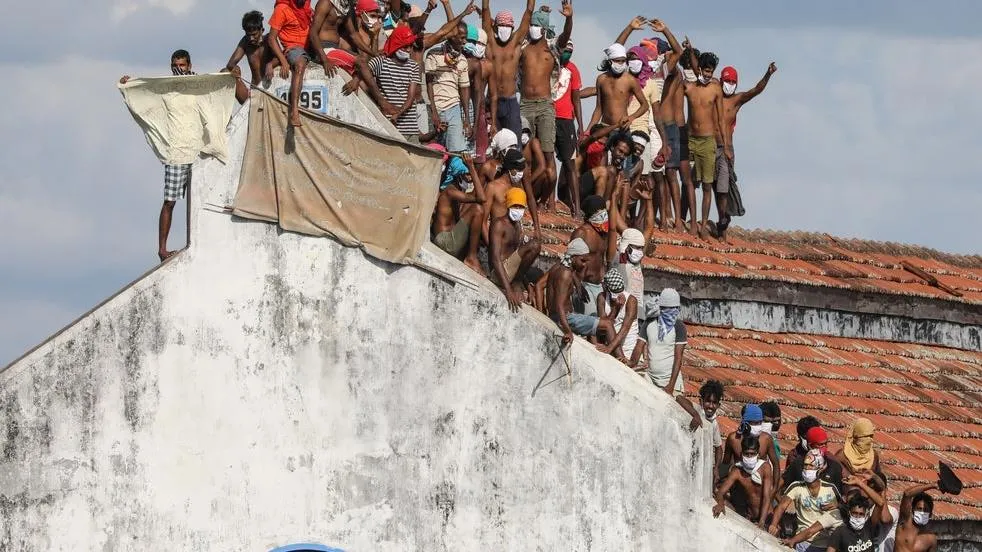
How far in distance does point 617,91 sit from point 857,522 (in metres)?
6.44

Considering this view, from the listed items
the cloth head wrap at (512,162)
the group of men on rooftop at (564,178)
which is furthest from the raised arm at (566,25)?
the cloth head wrap at (512,162)

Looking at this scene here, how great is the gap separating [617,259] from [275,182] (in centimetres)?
402

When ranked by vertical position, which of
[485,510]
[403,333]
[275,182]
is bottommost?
[485,510]

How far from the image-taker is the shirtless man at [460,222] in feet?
66.0

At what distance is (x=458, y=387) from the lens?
19172 millimetres

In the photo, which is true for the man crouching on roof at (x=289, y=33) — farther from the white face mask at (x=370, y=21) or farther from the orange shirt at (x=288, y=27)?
the white face mask at (x=370, y=21)

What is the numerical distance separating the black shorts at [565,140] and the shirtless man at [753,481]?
540 centimetres

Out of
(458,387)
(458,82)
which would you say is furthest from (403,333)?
(458,82)

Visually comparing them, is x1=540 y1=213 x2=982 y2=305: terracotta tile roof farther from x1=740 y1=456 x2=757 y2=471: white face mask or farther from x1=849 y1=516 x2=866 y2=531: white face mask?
x1=849 y1=516 x2=866 y2=531: white face mask

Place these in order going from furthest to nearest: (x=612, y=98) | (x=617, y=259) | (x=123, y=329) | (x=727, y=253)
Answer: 1. (x=727, y=253)
2. (x=612, y=98)
3. (x=617, y=259)
4. (x=123, y=329)

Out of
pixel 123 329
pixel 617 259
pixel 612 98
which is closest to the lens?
pixel 123 329

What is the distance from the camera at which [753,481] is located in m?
20.2

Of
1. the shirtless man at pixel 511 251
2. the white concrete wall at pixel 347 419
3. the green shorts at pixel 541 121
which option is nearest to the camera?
the white concrete wall at pixel 347 419

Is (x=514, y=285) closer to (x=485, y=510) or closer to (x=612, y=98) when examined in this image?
(x=485, y=510)
